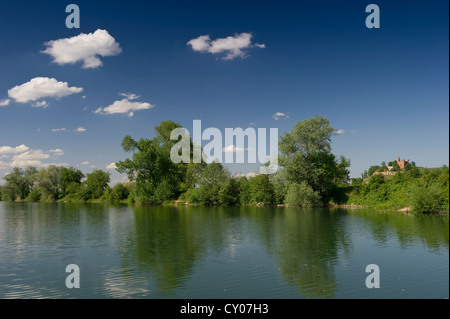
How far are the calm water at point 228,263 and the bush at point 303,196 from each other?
2774 cm

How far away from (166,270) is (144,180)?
6086 cm

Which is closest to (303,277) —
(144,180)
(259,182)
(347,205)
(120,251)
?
(120,251)

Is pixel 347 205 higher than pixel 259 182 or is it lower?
lower

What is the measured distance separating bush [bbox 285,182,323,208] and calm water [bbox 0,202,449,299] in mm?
27743

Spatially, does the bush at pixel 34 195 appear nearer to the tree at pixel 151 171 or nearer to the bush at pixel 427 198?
the tree at pixel 151 171

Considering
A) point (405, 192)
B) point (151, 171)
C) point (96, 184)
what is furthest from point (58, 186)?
point (405, 192)

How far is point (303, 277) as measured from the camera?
499 inches

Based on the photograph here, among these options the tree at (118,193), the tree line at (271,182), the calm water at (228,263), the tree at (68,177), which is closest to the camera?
the calm water at (228,263)

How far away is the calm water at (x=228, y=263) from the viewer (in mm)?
11188

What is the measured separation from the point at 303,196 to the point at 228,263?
3949cm

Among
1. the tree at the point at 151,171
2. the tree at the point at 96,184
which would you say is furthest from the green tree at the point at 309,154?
the tree at the point at 96,184
